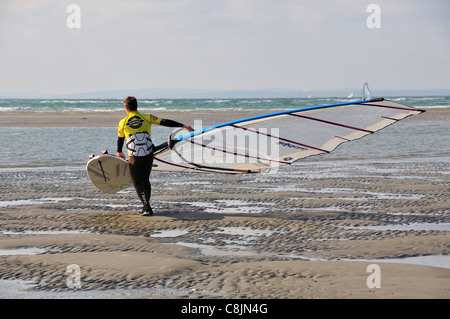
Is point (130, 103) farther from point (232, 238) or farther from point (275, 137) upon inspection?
point (232, 238)

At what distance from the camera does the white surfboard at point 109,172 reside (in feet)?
23.4

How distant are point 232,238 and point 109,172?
8.03 feet

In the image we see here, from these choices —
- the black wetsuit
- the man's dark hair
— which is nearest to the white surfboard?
the black wetsuit

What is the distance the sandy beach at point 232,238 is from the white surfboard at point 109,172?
22 centimetres

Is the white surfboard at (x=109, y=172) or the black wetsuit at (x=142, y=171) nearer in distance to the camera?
the black wetsuit at (x=142, y=171)

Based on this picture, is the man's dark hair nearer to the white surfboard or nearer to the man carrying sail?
the man carrying sail

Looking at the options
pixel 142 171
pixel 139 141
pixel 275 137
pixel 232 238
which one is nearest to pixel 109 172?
pixel 142 171

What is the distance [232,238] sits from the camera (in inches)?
216

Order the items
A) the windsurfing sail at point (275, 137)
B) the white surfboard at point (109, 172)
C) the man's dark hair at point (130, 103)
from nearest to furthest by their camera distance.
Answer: the man's dark hair at point (130, 103)
the windsurfing sail at point (275, 137)
the white surfboard at point (109, 172)

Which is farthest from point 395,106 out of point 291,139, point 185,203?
point 185,203

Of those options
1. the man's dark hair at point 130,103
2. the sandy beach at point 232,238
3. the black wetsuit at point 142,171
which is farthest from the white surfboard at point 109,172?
the man's dark hair at point 130,103

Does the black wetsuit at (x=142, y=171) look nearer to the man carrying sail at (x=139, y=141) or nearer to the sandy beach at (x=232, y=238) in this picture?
the man carrying sail at (x=139, y=141)
